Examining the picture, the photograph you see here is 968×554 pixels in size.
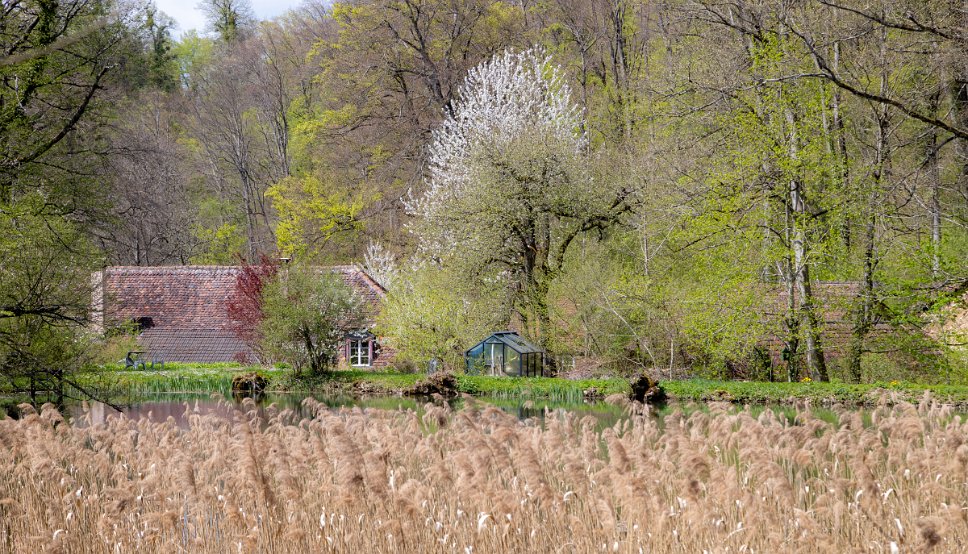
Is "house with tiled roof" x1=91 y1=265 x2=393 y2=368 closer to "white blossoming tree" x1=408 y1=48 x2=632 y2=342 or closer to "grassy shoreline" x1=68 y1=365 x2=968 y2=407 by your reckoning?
"grassy shoreline" x1=68 y1=365 x2=968 y2=407

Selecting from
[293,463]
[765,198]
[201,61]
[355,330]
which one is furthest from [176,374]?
[201,61]

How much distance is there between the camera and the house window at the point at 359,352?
31984 millimetres

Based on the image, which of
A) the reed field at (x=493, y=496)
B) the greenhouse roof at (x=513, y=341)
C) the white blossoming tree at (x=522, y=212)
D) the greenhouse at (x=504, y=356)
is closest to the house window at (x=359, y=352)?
the white blossoming tree at (x=522, y=212)

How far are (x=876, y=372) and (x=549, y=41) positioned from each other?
20.9 meters

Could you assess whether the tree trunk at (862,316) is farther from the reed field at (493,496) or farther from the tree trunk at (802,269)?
the reed field at (493,496)

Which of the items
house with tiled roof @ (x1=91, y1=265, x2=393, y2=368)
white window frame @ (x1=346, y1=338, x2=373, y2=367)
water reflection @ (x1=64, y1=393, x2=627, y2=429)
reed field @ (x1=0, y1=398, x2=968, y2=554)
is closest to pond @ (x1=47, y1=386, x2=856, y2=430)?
water reflection @ (x1=64, y1=393, x2=627, y2=429)

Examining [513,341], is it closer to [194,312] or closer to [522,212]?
[522,212]

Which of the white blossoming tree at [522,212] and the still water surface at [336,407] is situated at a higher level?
the white blossoming tree at [522,212]

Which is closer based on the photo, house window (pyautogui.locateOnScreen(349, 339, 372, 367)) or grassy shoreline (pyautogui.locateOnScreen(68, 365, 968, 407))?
grassy shoreline (pyautogui.locateOnScreen(68, 365, 968, 407))

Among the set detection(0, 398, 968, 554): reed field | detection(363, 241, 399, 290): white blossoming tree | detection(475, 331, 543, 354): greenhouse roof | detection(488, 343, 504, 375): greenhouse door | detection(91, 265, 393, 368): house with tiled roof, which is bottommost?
detection(0, 398, 968, 554): reed field

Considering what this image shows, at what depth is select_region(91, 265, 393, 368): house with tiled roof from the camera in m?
32.3

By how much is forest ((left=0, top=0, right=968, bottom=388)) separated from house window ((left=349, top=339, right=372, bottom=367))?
10.2 ft

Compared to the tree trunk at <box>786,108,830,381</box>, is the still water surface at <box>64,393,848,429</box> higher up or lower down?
lower down

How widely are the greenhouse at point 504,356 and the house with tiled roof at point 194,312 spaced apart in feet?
20.8
